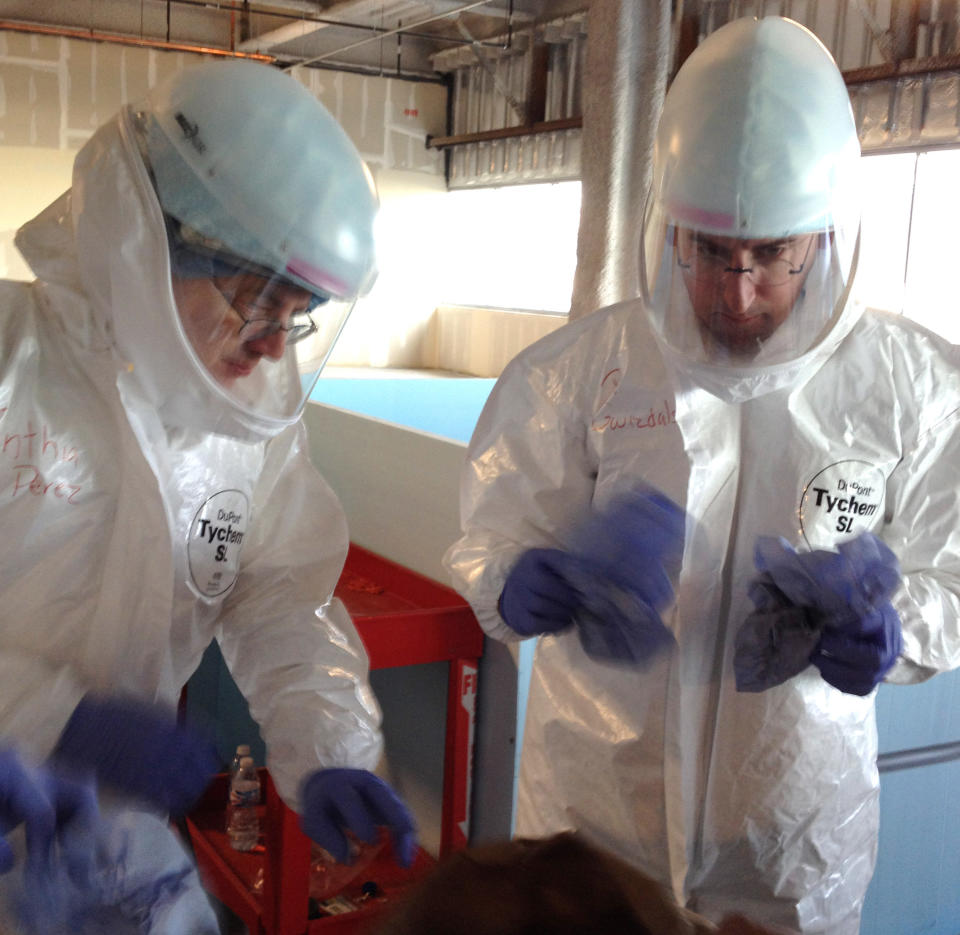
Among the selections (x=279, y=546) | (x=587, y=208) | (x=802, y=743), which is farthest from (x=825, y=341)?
(x=587, y=208)

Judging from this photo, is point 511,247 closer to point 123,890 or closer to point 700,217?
point 700,217

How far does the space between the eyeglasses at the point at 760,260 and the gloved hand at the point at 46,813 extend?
32.6 inches

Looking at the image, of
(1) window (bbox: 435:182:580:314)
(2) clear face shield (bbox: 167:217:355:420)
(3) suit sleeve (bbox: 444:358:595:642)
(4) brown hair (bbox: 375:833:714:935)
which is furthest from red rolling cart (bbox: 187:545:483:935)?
(1) window (bbox: 435:182:580:314)

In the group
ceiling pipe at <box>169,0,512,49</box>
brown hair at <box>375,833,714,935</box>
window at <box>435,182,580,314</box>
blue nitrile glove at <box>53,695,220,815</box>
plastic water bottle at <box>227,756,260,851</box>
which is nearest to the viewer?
brown hair at <box>375,833,714,935</box>

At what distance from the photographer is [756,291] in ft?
3.86

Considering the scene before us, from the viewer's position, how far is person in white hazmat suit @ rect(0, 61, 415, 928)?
0.95 m

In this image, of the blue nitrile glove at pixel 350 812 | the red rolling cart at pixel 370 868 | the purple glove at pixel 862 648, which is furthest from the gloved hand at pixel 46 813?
the red rolling cart at pixel 370 868

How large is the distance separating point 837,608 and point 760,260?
389 millimetres

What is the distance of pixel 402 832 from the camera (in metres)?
1.07

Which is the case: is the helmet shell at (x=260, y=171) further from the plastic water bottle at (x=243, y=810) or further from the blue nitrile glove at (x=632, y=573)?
the plastic water bottle at (x=243, y=810)

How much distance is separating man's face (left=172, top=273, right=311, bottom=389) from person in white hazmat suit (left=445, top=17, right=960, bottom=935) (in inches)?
16.3

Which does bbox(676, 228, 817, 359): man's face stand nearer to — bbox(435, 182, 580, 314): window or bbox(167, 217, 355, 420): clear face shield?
bbox(167, 217, 355, 420): clear face shield

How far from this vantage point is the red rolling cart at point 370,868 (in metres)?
1.78

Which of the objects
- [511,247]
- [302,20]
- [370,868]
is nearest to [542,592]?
[370,868]
